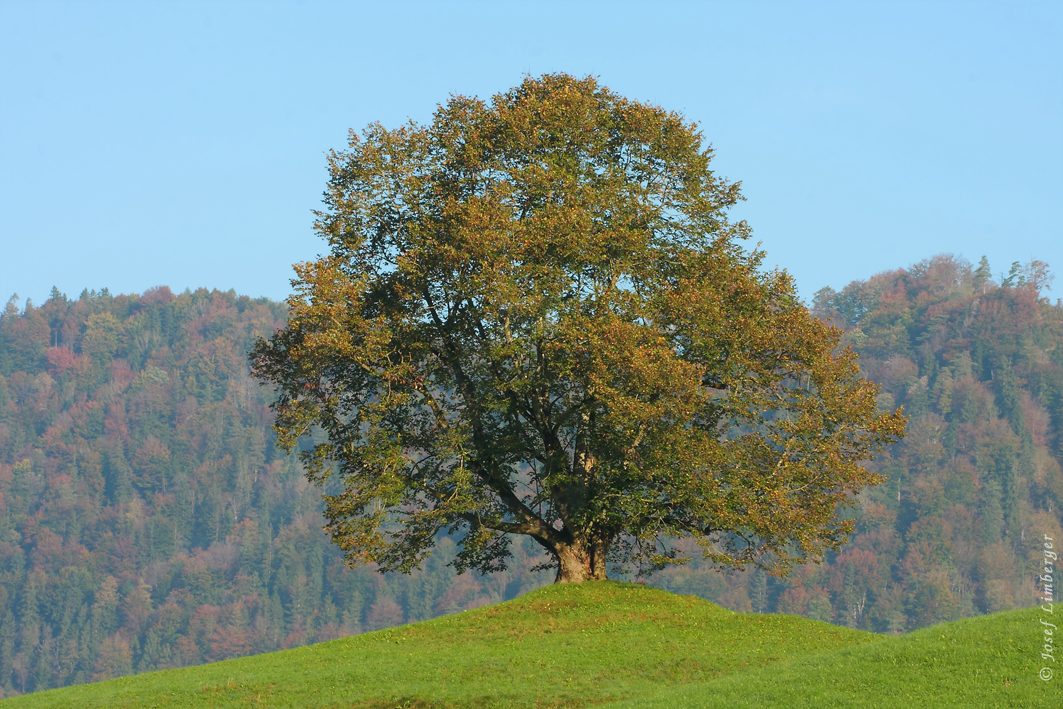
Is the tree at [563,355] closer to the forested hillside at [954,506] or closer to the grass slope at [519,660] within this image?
the grass slope at [519,660]

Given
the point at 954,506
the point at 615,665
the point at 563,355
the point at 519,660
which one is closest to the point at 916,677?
the point at 615,665

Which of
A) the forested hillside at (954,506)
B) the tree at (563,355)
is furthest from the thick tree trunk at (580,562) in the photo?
the forested hillside at (954,506)

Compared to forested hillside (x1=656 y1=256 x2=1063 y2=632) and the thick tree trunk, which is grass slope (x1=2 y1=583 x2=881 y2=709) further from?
forested hillside (x1=656 y1=256 x2=1063 y2=632)

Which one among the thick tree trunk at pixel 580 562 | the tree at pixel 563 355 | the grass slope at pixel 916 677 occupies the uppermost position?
the tree at pixel 563 355

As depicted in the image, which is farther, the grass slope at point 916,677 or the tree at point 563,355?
the tree at point 563,355

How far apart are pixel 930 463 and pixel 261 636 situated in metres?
106

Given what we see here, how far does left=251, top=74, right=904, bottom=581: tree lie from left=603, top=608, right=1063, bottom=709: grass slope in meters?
7.86

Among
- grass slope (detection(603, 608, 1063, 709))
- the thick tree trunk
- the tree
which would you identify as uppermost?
the tree

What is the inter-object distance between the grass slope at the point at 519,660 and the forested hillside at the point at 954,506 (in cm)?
11078

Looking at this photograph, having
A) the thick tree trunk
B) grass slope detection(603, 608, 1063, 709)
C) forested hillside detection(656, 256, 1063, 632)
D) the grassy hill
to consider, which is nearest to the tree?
the thick tree trunk

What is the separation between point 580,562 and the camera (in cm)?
3469

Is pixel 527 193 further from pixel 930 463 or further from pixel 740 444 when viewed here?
pixel 930 463

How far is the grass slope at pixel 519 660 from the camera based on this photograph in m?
25.0

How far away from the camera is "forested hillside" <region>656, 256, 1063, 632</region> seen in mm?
147875
